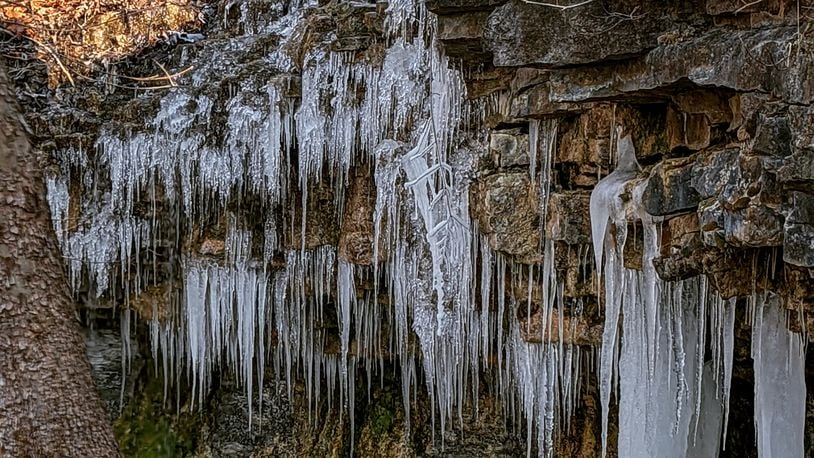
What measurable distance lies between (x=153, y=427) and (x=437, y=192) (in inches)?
165

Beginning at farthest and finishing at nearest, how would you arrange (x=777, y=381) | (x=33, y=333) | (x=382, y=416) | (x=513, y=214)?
(x=382, y=416), (x=513, y=214), (x=777, y=381), (x=33, y=333)

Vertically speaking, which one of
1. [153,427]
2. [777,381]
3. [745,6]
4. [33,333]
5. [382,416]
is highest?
[745,6]

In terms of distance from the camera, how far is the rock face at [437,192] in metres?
3.32

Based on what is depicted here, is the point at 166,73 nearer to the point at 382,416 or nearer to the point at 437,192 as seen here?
the point at 437,192

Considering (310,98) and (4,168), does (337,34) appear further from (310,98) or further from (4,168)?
(4,168)

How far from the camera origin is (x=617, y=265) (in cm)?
412

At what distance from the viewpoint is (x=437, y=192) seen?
486 cm

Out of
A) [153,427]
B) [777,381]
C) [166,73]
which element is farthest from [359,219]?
[153,427]

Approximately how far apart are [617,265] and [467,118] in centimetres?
125

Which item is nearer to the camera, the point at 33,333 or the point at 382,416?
the point at 33,333

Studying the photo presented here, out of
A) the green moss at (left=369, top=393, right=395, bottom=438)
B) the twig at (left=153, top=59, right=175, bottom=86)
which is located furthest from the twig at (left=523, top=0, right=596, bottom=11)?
the green moss at (left=369, top=393, right=395, bottom=438)

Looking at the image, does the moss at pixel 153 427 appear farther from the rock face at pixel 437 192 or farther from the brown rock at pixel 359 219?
the brown rock at pixel 359 219

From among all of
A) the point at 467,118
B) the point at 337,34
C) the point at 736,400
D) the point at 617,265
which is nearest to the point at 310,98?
the point at 337,34

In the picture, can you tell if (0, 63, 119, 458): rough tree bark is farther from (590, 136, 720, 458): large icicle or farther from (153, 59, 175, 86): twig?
(153, 59, 175, 86): twig
